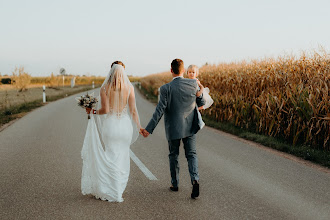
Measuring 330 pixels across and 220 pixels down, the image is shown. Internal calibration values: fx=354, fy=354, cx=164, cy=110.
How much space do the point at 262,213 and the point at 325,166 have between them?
3518mm

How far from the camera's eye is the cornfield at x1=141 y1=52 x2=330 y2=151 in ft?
28.6

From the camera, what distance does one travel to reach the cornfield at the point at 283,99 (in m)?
8.72

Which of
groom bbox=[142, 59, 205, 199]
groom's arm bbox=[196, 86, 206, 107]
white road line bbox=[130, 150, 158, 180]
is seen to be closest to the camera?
groom bbox=[142, 59, 205, 199]

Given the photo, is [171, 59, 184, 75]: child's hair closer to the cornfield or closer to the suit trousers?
the suit trousers

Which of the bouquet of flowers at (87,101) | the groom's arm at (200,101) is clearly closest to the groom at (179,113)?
the groom's arm at (200,101)

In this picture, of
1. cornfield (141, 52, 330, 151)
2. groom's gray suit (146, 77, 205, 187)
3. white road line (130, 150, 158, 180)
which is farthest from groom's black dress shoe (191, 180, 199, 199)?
cornfield (141, 52, 330, 151)

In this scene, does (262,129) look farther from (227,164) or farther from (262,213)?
(262,213)

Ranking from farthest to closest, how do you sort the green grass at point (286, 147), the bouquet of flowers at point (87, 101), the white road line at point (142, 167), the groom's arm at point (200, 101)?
the green grass at point (286, 147)
the white road line at point (142, 167)
the groom's arm at point (200, 101)
the bouquet of flowers at point (87, 101)

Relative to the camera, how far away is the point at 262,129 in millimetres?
11078

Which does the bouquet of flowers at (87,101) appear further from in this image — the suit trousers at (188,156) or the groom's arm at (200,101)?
the groom's arm at (200,101)

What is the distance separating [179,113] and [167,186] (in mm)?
1234

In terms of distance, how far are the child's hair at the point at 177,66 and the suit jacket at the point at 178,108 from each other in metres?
0.12

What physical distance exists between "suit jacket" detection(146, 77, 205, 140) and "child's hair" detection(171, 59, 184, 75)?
0.12m

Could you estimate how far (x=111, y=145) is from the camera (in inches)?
199
